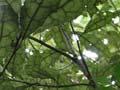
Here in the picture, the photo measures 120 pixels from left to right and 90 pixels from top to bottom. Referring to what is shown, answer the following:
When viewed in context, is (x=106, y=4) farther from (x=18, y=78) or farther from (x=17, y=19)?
(x=17, y=19)

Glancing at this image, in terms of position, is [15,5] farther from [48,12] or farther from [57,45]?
[57,45]

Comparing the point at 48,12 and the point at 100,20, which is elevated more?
the point at 100,20

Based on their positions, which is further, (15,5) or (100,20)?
(100,20)

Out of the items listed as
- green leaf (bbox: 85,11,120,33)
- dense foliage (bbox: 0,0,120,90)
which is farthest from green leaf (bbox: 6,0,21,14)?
green leaf (bbox: 85,11,120,33)

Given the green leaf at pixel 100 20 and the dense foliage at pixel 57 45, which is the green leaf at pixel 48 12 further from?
the green leaf at pixel 100 20

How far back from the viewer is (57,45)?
0.84 meters

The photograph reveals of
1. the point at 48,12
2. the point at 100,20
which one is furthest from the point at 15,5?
the point at 100,20

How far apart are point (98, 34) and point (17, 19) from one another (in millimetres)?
410

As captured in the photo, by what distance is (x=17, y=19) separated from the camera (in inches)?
19.6

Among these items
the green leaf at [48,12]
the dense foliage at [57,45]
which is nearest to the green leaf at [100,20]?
the dense foliage at [57,45]

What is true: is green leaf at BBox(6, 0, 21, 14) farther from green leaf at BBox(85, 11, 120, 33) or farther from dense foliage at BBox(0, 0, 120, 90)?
green leaf at BBox(85, 11, 120, 33)

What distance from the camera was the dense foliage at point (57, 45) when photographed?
0.50 meters

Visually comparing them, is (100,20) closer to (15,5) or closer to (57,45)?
(57,45)

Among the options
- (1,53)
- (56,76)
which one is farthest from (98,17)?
(1,53)
